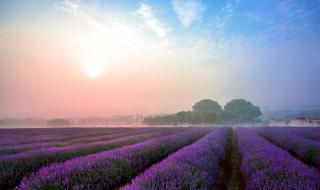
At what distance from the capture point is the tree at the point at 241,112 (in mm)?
77000

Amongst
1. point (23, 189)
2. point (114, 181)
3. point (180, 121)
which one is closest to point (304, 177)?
point (114, 181)

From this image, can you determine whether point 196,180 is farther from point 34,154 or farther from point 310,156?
point 310,156

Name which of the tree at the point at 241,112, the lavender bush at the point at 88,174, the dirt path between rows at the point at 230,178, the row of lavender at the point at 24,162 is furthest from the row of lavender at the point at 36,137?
the tree at the point at 241,112

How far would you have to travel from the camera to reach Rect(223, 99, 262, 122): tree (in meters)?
77.0

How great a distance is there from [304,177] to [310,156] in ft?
18.4

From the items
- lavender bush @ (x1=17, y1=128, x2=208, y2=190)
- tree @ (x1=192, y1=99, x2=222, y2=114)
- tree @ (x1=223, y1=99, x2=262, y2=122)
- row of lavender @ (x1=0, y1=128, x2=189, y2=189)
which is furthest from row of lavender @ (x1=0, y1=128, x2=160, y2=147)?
tree @ (x1=192, y1=99, x2=222, y2=114)

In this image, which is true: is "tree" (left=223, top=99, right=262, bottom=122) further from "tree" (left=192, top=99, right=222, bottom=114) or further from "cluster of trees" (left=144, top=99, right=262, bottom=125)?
"tree" (left=192, top=99, right=222, bottom=114)

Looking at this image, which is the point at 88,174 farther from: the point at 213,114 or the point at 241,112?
the point at 241,112

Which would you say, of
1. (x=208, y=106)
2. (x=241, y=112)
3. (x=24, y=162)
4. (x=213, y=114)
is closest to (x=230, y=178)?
(x=24, y=162)

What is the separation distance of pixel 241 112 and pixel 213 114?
18754 mm

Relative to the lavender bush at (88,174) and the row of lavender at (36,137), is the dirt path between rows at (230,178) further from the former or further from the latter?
the row of lavender at (36,137)

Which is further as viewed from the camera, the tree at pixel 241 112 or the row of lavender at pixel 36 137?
the tree at pixel 241 112

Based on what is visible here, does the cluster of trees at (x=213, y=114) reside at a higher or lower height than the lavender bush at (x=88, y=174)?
higher

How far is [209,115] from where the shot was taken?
65312 mm
